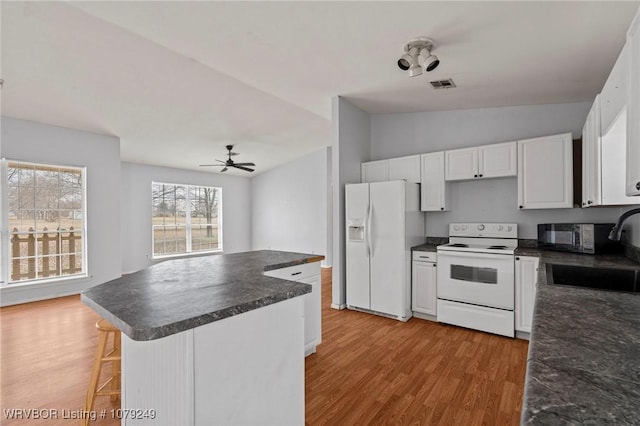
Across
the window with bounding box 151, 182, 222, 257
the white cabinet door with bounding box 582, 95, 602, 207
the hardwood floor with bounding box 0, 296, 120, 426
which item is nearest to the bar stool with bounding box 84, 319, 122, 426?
the hardwood floor with bounding box 0, 296, 120, 426

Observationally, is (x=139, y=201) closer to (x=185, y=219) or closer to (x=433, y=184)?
(x=185, y=219)

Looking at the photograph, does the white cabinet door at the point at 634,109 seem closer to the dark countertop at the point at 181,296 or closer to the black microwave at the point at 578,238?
the dark countertop at the point at 181,296

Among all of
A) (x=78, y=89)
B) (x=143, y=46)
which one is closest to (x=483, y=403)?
(x=143, y=46)

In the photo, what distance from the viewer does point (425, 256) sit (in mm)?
3727

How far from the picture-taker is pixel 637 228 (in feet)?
8.09

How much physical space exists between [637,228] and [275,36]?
337 cm

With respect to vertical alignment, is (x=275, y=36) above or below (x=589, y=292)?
above

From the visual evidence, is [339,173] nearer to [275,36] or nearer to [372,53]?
[372,53]

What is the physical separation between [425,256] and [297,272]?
184 centimetres

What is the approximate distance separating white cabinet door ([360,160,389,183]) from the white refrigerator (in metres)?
0.50

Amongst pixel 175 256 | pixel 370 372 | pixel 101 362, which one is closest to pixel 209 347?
pixel 101 362

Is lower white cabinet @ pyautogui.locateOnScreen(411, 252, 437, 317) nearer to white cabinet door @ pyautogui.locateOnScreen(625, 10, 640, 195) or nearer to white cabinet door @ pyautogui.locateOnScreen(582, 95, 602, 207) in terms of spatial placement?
white cabinet door @ pyautogui.locateOnScreen(582, 95, 602, 207)

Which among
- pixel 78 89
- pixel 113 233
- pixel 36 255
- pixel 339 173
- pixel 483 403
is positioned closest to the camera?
pixel 483 403

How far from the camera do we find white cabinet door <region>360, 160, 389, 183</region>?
14.1ft
